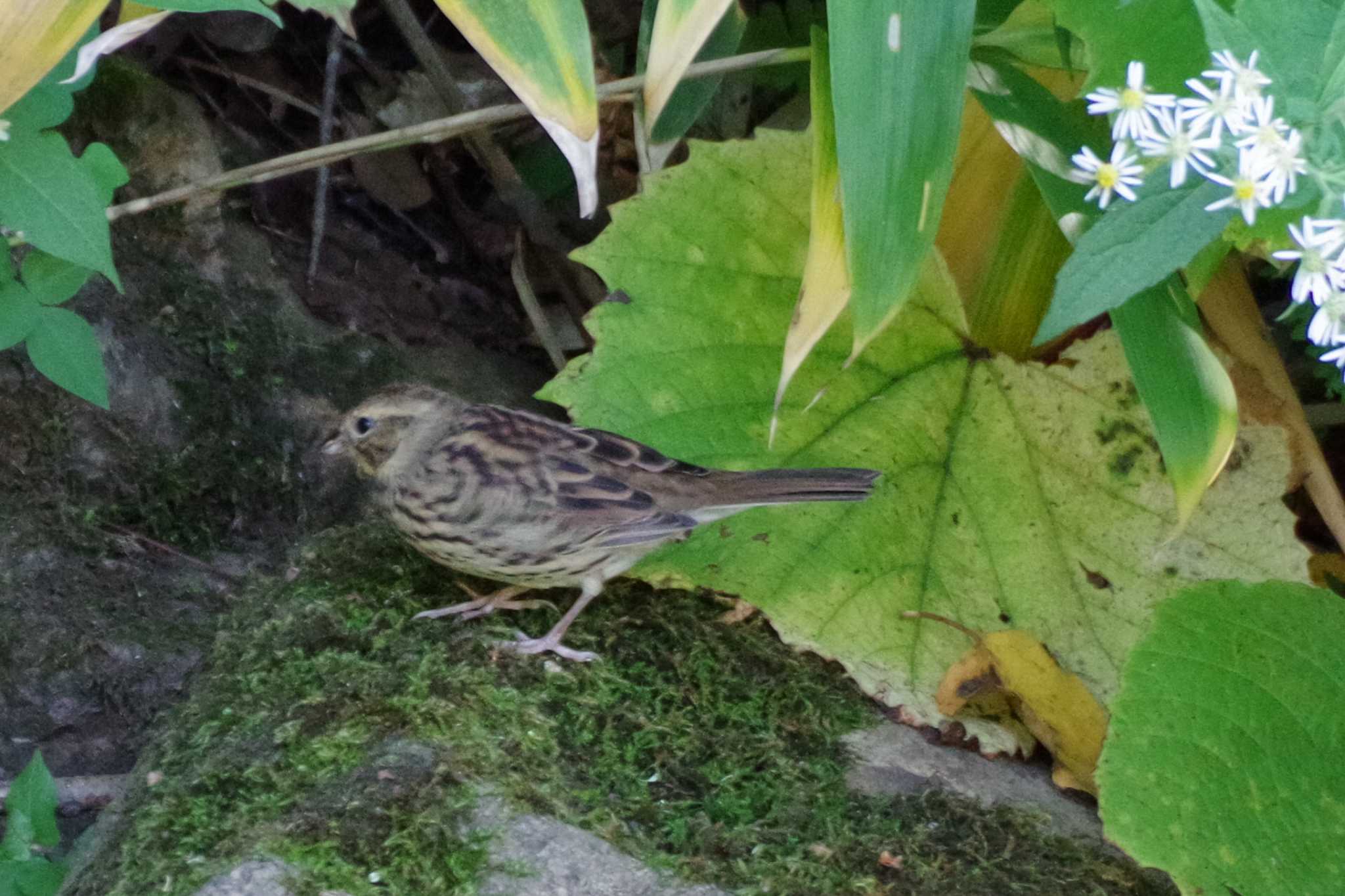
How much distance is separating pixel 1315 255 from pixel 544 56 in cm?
140

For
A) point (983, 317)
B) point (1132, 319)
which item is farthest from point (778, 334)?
point (1132, 319)

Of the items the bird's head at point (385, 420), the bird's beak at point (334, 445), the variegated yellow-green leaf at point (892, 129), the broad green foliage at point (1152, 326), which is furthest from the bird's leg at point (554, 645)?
the broad green foliage at point (1152, 326)

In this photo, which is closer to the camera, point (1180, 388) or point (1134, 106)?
point (1134, 106)

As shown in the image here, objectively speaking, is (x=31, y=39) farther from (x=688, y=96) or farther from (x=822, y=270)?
(x=688, y=96)

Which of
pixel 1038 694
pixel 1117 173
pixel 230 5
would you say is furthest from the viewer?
pixel 1038 694

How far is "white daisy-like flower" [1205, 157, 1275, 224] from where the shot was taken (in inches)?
74.9

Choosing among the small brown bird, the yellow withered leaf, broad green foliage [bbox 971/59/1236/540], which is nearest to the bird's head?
the small brown bird

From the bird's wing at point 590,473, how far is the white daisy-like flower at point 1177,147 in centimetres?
150

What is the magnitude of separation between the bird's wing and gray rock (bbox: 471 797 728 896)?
2.82ft

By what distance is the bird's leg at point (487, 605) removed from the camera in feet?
10.8

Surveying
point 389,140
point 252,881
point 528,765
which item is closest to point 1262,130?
point 528,765

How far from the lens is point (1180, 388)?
291 cm

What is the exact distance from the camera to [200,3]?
2.42 meters

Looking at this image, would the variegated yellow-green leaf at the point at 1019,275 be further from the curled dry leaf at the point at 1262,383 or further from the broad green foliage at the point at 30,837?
the broad green foliage at the point at 30,837
